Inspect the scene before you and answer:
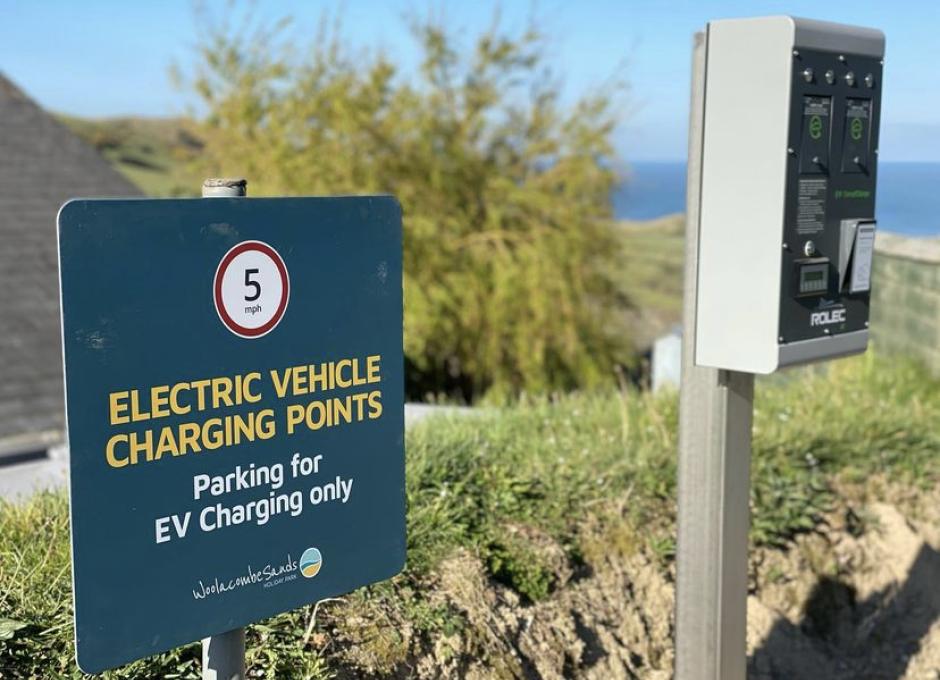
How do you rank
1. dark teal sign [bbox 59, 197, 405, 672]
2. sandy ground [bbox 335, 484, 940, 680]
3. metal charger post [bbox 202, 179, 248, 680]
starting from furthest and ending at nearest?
sandy ground [bbox 335, 484, 940, 680] → metal charger post [bbox 202, 179, 248, 680] → dark teal sign [bbox 59, 197, 405, 672]

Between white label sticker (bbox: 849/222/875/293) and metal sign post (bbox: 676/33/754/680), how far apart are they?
506mm

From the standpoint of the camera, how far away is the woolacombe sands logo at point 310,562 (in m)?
2.71

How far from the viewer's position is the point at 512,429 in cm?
614

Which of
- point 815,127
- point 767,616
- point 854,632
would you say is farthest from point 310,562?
point 854,632

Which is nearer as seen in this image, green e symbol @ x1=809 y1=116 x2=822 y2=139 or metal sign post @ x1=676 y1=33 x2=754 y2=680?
green e symbol @ x1=809 y1=116 x2=822 y2=139

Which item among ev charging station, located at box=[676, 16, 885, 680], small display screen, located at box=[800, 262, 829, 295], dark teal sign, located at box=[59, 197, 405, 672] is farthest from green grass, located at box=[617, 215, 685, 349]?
dark teal sign, located at box=[59, 197, 405, 672]

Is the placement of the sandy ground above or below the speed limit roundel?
below

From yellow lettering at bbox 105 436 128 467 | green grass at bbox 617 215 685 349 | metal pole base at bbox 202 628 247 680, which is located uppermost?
yellow lettering at bbox 105 436 128 467

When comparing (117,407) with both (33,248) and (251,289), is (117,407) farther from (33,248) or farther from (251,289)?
(33,248)

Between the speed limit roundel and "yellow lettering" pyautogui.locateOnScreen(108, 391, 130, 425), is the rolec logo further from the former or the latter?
"yellow lettering" pyautogui.locateOnScreen(108, 391, 130, 425)

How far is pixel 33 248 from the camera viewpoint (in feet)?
50.7

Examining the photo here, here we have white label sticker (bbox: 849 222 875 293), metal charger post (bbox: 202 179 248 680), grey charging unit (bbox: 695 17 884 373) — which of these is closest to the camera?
metal charger post (bbox: 202 179 248 680)

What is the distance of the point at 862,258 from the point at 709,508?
3.26 ft

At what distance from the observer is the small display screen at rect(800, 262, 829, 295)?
3.59 meters
